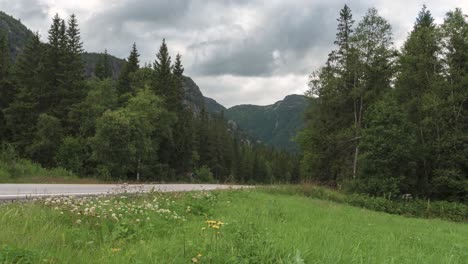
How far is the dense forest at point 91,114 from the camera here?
36.1 m

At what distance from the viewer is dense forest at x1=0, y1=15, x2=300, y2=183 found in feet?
119

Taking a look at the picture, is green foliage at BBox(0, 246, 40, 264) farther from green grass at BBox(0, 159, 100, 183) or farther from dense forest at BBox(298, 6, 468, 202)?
dense forest at BBox(298, 6, 468, 202)

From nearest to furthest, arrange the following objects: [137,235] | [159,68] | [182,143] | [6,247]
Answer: [6,247] → [137,235] → [159,68] → [182,143]

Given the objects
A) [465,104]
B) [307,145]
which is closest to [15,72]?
[307,145]

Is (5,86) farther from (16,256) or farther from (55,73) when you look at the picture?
(16,256)

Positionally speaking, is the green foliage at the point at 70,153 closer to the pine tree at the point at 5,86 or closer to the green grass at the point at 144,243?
the pine tree at the point at 5,86

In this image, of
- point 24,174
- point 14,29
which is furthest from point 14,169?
point 14,29

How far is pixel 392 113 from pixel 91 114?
3215 cm

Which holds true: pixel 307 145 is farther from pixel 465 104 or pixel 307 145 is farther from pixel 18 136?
pixel 18 136

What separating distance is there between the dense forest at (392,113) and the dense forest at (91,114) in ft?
30.5

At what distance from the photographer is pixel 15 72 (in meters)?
48.2

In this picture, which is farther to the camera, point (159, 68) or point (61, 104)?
point (159, 68)

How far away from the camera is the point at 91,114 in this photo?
45125mm

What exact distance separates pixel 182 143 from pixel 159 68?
1150 centimetres
